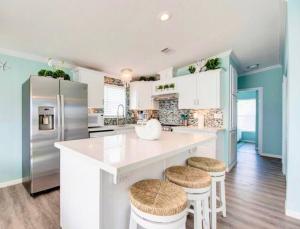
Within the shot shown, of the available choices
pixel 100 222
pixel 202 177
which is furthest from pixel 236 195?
pixel 100 222

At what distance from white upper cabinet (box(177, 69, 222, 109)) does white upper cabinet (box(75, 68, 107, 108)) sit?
203 cm

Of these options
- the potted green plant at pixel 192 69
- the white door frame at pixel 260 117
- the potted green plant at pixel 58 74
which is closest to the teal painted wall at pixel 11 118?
the potted green plant at pixel 58 74

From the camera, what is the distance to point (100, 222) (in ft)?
3.85

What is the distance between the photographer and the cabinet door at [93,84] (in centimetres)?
371

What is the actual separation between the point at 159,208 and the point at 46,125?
2.53m

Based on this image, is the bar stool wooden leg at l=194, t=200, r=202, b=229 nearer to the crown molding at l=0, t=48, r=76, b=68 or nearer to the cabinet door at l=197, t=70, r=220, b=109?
the cabinet door at l=197, t=70, r=220, b=109

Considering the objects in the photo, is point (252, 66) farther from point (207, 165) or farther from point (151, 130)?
point (151, 130)

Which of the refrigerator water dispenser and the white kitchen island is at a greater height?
the refrigerator water dispenser

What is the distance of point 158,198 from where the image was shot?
1101 mm

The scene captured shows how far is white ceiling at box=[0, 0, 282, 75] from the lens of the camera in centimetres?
209

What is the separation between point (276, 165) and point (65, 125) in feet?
16.7

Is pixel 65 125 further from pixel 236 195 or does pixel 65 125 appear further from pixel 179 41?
pixel 236 195

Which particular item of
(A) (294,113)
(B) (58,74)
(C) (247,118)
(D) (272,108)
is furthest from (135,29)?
(C) (247,118)

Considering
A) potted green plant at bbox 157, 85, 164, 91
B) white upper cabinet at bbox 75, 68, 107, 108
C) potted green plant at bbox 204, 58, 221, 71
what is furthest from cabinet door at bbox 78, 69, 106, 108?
potted green plant at bbox 204, 58, 221, 71
